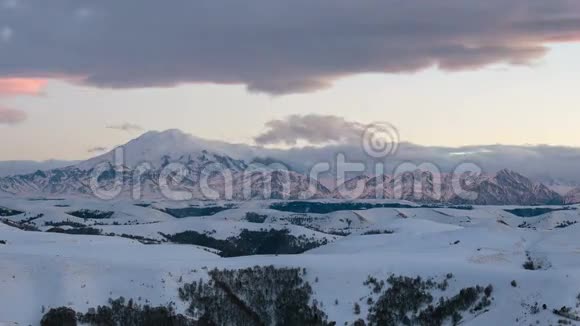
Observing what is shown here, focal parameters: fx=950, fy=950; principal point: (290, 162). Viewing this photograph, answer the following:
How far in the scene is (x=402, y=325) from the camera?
14788cm

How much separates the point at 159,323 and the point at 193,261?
116 ft

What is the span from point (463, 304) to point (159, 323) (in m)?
47.2

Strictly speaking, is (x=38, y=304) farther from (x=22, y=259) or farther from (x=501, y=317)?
(x=501, y=317)

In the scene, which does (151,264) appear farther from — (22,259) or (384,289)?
(384,289)

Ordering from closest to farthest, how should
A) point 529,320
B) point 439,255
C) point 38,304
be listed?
point 529,320 < point 38,304 < point 439,255

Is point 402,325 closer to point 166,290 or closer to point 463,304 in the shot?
point 463,304

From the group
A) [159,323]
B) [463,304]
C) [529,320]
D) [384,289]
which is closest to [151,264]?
[159,323]

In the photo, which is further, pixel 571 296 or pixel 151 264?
pixel 151 264

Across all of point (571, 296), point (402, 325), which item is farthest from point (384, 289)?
A: point (571, 296)

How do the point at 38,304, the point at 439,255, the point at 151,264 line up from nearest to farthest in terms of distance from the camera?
the point at 38,304, the point at 151,264, the point at 439,255

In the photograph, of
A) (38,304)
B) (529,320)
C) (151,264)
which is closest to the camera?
(529,320)

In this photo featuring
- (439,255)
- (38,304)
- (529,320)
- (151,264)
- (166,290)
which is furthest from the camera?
(439,255)

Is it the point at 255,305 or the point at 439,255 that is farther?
the point at 439,255

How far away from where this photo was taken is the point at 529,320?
127938 mm
